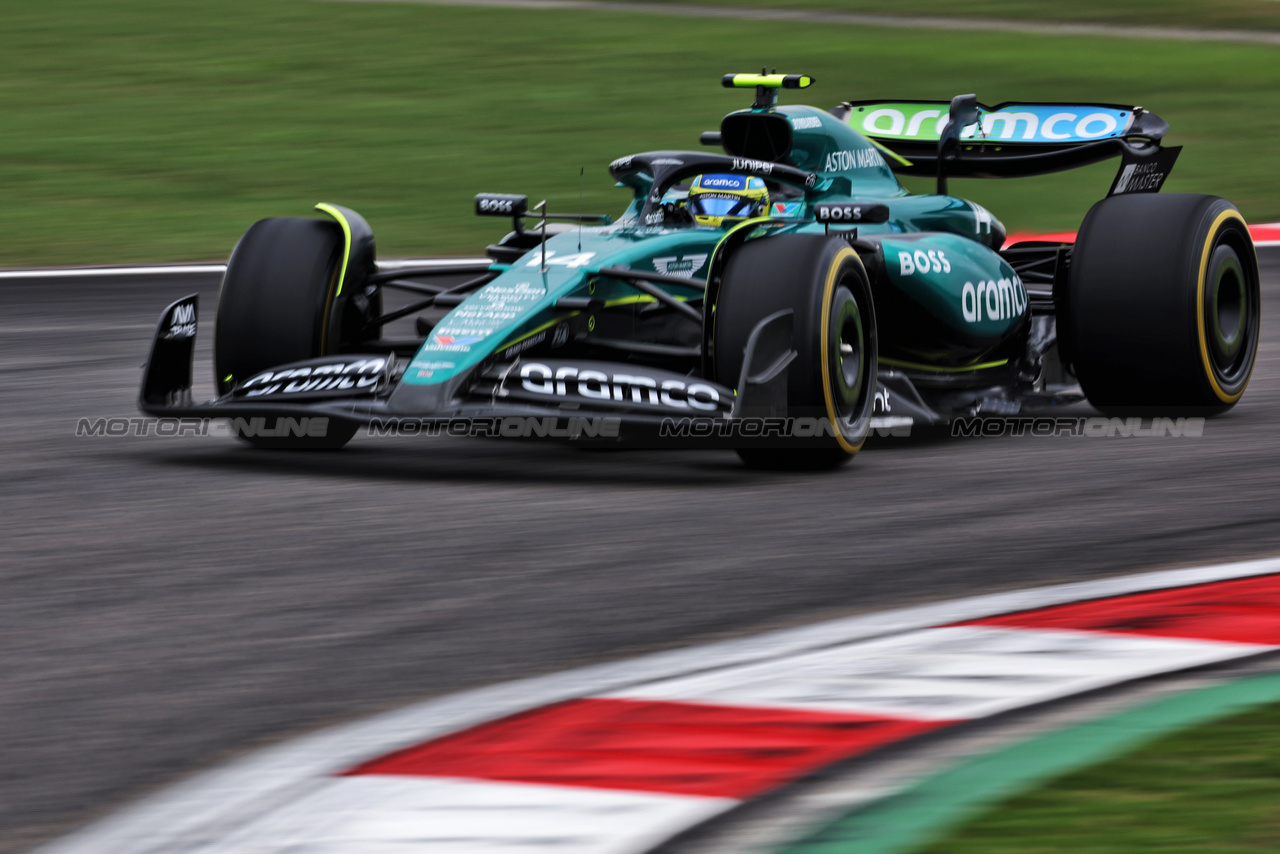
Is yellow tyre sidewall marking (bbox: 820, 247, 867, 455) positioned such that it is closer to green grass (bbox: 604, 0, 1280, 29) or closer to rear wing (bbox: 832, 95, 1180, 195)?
rear wing (bbox: 832, 95, 1180, 195)

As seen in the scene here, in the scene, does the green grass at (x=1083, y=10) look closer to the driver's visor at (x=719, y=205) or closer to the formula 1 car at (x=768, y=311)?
the formula 1 car at (x=768, y=311)

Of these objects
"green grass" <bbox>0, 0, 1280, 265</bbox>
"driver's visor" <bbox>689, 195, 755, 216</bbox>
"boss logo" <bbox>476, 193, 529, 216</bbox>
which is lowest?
"green grass" <bbox>0, 0, 1280, 265</bbox>

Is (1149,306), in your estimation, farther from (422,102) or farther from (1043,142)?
(422,102)

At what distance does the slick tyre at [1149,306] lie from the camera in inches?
276

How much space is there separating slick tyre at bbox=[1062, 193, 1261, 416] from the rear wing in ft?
2.63

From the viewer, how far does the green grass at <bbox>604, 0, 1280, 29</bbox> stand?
30.1 meters

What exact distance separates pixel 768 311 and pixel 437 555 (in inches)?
62.8

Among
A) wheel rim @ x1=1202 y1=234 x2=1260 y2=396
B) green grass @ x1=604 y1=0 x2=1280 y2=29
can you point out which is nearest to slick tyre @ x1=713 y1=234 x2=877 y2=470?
wheel rim @ x1=1202 y1=234 x2=1260 y2=396

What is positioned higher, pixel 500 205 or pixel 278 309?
pixel 500 205

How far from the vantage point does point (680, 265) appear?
660 cm

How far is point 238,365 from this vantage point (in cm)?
662

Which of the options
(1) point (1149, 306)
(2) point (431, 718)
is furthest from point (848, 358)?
(2) point (431, 718)

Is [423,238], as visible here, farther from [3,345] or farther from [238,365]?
[238,365]

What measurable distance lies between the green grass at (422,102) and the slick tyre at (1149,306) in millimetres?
8634
